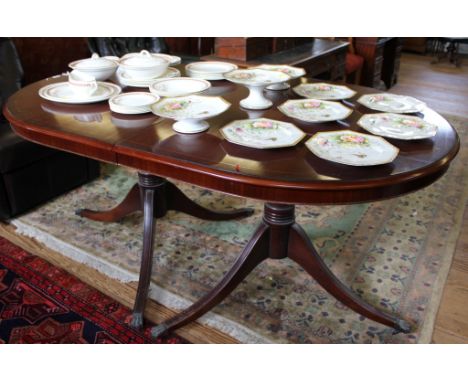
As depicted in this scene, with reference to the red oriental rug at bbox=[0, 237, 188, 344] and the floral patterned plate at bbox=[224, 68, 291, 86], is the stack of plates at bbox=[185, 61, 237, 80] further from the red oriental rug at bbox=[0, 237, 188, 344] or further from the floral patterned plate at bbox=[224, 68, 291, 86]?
the red oriental rug at bbox=[0, 237, 188, 344]

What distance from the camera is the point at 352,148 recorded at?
49.7 inches

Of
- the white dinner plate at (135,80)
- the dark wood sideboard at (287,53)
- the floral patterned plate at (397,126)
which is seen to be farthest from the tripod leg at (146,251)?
the dark wood sideboard at (287,53)

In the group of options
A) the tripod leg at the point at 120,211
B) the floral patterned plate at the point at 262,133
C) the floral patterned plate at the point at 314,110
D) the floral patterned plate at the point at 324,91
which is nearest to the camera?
the floral patterned plate at the point at 262,133

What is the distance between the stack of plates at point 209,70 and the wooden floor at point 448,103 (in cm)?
138

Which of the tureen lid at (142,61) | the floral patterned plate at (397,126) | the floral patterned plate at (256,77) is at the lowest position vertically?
the floral patterned plate at (397,126)

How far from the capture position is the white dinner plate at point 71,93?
1.67 meters

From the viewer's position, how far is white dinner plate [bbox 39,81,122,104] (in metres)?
1.67

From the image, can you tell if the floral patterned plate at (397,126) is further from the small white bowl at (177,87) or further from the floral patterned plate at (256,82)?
the small white bowl at (177,87)

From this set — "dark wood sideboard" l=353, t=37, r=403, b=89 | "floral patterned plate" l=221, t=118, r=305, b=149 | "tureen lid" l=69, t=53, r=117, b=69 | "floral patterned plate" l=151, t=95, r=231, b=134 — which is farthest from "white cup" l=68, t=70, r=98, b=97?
"dark wood sideboard" l=353, t=37, r=403, b=89

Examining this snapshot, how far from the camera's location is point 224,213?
91.2 inches

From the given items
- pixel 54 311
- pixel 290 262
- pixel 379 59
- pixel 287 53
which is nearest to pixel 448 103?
pixel 379 59

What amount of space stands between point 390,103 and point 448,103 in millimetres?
3195
